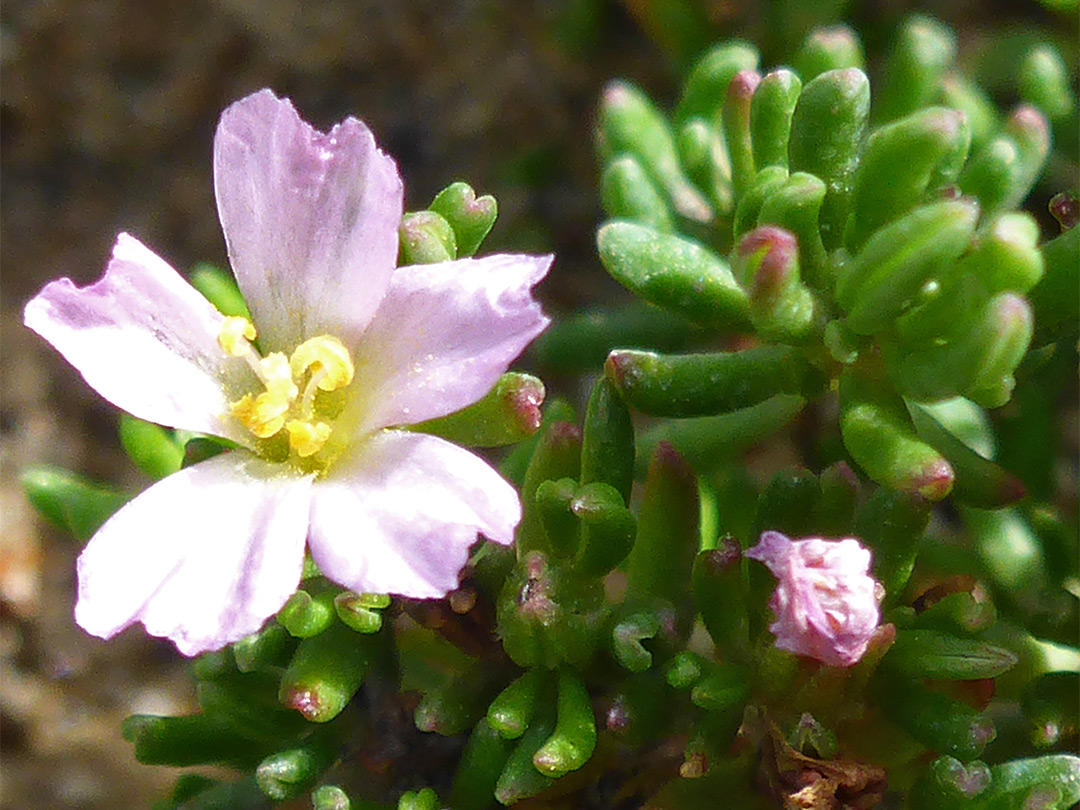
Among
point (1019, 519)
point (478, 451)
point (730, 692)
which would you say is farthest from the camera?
point (478, 451)

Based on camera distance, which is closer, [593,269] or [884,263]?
[884,263]

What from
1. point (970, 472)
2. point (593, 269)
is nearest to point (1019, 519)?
point (970, 472)

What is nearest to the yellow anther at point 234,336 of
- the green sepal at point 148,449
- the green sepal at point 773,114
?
the green sepal at point 148,449

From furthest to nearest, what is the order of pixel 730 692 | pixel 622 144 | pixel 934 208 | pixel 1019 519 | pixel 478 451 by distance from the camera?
1. pixel 478 451
2. pixel 622 144
3. pixel 1019 519
4. pixel 730 692
5. pixel 934 208

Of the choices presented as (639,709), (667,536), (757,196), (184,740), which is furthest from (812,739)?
(184,740)

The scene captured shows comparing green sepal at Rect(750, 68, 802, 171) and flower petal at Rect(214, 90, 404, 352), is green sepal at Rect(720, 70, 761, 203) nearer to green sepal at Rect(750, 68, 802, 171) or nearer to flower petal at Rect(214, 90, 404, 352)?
green sepal at Rect(750, 68, 802, 171)

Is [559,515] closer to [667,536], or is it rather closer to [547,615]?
[547,615]

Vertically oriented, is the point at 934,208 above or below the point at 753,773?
above

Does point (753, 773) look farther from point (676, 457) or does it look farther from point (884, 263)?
point (884, 263)
